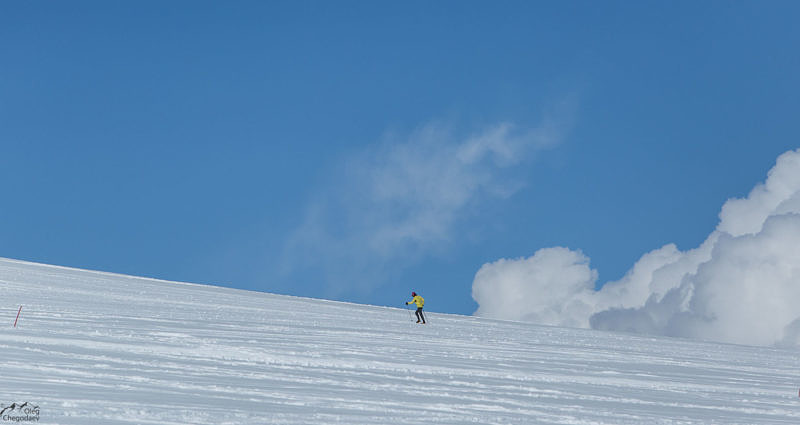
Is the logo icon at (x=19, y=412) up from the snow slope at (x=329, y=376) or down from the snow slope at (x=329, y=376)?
down

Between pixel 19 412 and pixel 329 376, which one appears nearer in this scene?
pixel 19 412

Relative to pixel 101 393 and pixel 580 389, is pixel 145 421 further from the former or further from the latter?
pixel 580 389

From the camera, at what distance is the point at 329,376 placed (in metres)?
14.0

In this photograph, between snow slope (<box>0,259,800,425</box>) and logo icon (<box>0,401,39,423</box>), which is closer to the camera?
logo icon (<box>0,401,39,423</box>)

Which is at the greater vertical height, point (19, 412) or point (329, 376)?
point (329, 376)

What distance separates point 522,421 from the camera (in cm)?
1110

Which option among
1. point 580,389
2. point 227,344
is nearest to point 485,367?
point 580,389

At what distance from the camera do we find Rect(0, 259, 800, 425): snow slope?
35.4 ft

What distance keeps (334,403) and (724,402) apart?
7.62 m

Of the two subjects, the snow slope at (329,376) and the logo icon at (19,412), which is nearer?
the logo icon at (19,412)

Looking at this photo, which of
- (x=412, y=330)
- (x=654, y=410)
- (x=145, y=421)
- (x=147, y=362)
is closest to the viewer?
(x=145, y=421)

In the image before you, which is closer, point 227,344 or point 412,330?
point 227,344

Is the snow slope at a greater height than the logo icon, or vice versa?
the snow slope

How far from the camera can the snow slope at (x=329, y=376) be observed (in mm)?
10797
